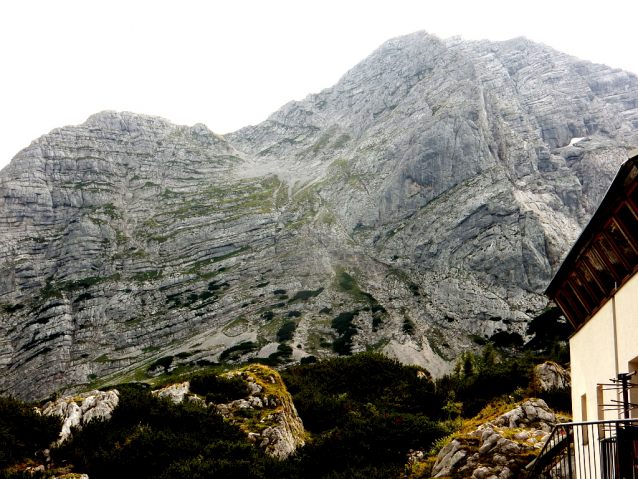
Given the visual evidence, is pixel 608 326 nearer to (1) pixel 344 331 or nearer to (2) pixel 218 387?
(2) pixel 218 387

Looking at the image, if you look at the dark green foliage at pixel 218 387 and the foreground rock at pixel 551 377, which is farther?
the dark green foliage at pixel 218 387

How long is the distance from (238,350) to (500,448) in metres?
77.2

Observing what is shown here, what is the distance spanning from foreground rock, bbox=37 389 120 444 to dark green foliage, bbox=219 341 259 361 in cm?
6605

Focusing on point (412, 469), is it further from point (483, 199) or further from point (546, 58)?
point (546, 58)

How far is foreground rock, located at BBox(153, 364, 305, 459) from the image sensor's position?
20.3m

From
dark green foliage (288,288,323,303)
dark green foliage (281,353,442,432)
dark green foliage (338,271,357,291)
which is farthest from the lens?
dark green foliage (338,271,357,291)

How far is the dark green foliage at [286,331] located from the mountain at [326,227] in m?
0.46

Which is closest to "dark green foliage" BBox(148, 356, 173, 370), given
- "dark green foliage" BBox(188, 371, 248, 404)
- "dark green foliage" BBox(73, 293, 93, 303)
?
"dark green foliage" BBox(73, 293, 93, 303)

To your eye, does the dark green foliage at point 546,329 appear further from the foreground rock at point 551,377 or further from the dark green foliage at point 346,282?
the foreground rock at point 551,377

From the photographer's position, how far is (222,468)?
15.9 m

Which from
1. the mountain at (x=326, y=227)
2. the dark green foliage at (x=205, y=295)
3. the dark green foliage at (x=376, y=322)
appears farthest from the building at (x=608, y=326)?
the dark green foliage at (x=205, y=295)

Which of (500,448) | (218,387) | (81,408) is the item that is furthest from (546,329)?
(81,408)

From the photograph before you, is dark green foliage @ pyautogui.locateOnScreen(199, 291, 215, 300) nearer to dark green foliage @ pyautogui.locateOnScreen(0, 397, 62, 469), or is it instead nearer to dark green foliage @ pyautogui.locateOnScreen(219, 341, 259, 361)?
dark green foliage @ pyautogui.locateOnScreen(219, 341, 259, 361)

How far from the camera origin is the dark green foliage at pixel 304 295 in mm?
105125
